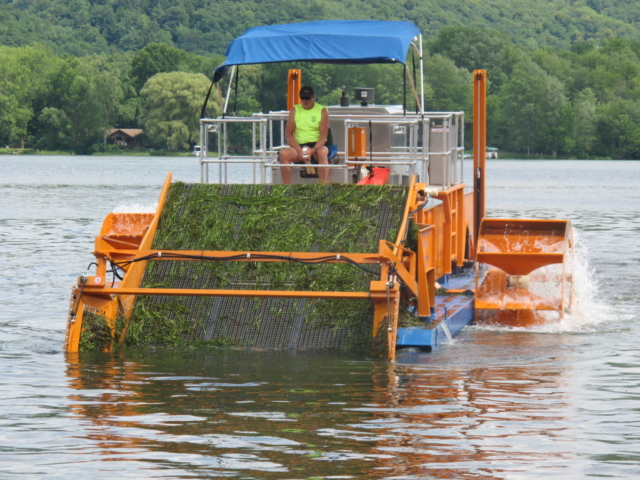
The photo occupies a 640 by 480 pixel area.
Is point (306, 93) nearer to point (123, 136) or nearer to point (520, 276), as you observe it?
point (520, 276)

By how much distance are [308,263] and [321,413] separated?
2.51 m

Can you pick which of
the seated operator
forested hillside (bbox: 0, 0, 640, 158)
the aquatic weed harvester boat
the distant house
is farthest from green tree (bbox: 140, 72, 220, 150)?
the aquatic weed harvester boat

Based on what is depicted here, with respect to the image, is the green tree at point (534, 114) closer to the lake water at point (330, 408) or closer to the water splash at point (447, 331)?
the lake water at point (330, 408)

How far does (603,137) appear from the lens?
376 ft

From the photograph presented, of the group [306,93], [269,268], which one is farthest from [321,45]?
[269,268]

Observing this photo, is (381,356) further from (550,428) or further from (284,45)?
(284,45)

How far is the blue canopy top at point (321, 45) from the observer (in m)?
13.2

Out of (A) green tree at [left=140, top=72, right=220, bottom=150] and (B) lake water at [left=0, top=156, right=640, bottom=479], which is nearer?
(B) lake water at [left=0, top=156, right=640, bottom=479]

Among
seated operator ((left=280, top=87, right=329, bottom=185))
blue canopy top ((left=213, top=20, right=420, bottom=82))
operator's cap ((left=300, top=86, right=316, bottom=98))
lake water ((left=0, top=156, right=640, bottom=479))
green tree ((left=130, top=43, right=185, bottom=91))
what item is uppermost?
green tree ((left=130, top=43, right=185, bottom=91))

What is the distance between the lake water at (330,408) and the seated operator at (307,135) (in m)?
2.90

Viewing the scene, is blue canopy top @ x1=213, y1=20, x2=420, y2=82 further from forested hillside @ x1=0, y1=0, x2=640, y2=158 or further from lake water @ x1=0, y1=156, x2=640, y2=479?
forested hillside @ x1=0, y1=0, x2=640, y2=158

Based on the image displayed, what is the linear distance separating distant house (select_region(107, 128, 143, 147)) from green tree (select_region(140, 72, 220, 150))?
439 inches

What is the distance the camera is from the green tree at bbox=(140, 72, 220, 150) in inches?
4092

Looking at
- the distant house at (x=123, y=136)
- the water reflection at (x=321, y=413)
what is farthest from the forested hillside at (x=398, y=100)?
the water reflection at (x=321, y=413)
